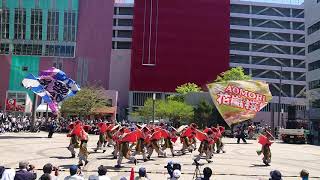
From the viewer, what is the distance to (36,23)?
87.5 meters

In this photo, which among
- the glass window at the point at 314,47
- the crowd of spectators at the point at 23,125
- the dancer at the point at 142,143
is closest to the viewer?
the dancer at the point at 142,143

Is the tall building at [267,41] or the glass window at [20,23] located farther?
the tall building at [267,41]

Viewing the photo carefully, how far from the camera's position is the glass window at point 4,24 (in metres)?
87.4

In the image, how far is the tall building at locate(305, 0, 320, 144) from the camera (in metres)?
65.6

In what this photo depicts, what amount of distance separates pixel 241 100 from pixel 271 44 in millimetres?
61082

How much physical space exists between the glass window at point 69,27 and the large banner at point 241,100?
5175 centimetres

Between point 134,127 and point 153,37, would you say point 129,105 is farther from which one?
point 134,127

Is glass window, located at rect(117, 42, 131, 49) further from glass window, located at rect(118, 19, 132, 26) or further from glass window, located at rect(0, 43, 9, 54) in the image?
glass window, located at rect(0, 43, 9, 54)

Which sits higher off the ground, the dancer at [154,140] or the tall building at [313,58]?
the tall building at [313,58]

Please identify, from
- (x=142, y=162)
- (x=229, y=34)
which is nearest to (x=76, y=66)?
(x=229, y=34)

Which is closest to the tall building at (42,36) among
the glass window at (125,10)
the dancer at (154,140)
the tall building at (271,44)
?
the glass window at (125,10)

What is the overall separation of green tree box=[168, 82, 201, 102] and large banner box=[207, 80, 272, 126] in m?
35.5

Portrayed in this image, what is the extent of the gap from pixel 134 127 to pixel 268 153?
266 inches

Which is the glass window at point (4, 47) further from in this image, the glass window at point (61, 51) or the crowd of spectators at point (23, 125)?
the crowd of spectators at point (23, 125)
